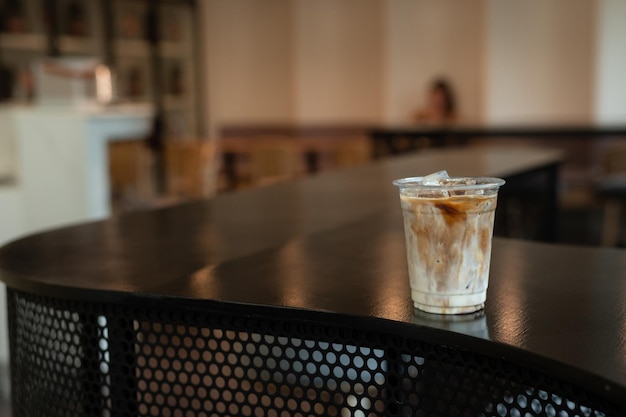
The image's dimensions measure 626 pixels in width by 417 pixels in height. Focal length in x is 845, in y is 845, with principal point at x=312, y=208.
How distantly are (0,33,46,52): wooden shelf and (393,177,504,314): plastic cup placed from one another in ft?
22.6

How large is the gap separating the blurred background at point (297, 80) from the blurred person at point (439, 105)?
8cm

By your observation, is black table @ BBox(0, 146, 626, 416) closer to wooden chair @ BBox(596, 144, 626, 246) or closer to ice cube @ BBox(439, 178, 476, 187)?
ice cube @ BBox(439, 178, 476, 187)

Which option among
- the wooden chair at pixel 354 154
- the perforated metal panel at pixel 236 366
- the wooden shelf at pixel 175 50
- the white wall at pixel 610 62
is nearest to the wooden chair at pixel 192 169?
the wooden chair at pixel 354 154

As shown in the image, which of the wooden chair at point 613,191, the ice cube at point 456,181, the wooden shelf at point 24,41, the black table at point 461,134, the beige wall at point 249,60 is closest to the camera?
the ice cube at point 456,181

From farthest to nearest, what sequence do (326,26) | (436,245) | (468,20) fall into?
1. (326,26)
2. (468,20)
3. (436,245)

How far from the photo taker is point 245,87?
35.0 ft

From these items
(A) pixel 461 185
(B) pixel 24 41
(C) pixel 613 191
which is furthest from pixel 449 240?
(B) pixel 24 41

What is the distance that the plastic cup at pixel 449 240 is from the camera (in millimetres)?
1152

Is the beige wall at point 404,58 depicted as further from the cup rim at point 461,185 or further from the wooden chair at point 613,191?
the cup rim at point 461,185

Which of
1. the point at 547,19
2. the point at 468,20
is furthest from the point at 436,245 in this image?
the point at 468,20

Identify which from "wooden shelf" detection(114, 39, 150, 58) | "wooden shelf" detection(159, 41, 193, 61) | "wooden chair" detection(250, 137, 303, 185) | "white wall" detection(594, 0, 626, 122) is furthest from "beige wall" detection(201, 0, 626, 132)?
"wooden chair" detection(250, 137, 303, 185)

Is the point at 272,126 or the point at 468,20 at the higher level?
the point at 468,20

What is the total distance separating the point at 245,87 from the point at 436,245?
9.69 meters

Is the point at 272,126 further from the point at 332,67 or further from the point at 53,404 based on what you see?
the point at 53,404
